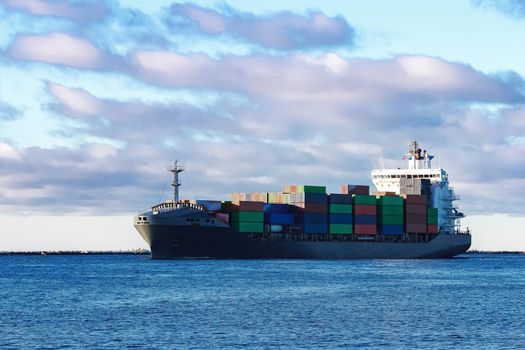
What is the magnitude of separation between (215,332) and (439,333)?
11.4m

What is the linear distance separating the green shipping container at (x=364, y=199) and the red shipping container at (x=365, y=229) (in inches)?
129

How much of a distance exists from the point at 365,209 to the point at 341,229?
469 cm

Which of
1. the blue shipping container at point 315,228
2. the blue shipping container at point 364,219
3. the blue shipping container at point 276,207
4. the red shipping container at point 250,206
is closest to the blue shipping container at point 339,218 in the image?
the blue shipping container at point 315,228

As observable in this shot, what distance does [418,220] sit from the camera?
137 meters

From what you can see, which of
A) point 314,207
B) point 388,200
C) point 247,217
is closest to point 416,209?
point 388,200

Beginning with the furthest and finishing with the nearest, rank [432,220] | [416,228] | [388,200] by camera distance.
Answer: [432,220] < [416,228] < [388,200]

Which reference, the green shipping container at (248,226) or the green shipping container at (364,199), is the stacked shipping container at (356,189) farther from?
the green shipping container at (248,226)

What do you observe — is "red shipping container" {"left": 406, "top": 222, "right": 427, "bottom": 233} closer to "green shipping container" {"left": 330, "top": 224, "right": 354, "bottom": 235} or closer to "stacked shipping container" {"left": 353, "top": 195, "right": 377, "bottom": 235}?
"stacked shipping container" {"left": 353, "top": 195, "right": 377, "bottom": 235}

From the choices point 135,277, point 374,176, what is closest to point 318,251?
point 374,176

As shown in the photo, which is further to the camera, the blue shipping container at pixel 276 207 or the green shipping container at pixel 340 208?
the green shipping container at pixel 340 208

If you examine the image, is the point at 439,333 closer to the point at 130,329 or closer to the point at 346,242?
the point at 130,329

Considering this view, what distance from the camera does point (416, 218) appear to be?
137250 mm

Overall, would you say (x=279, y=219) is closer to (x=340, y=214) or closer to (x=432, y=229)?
(x=340, y=214)

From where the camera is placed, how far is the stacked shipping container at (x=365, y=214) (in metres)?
133
